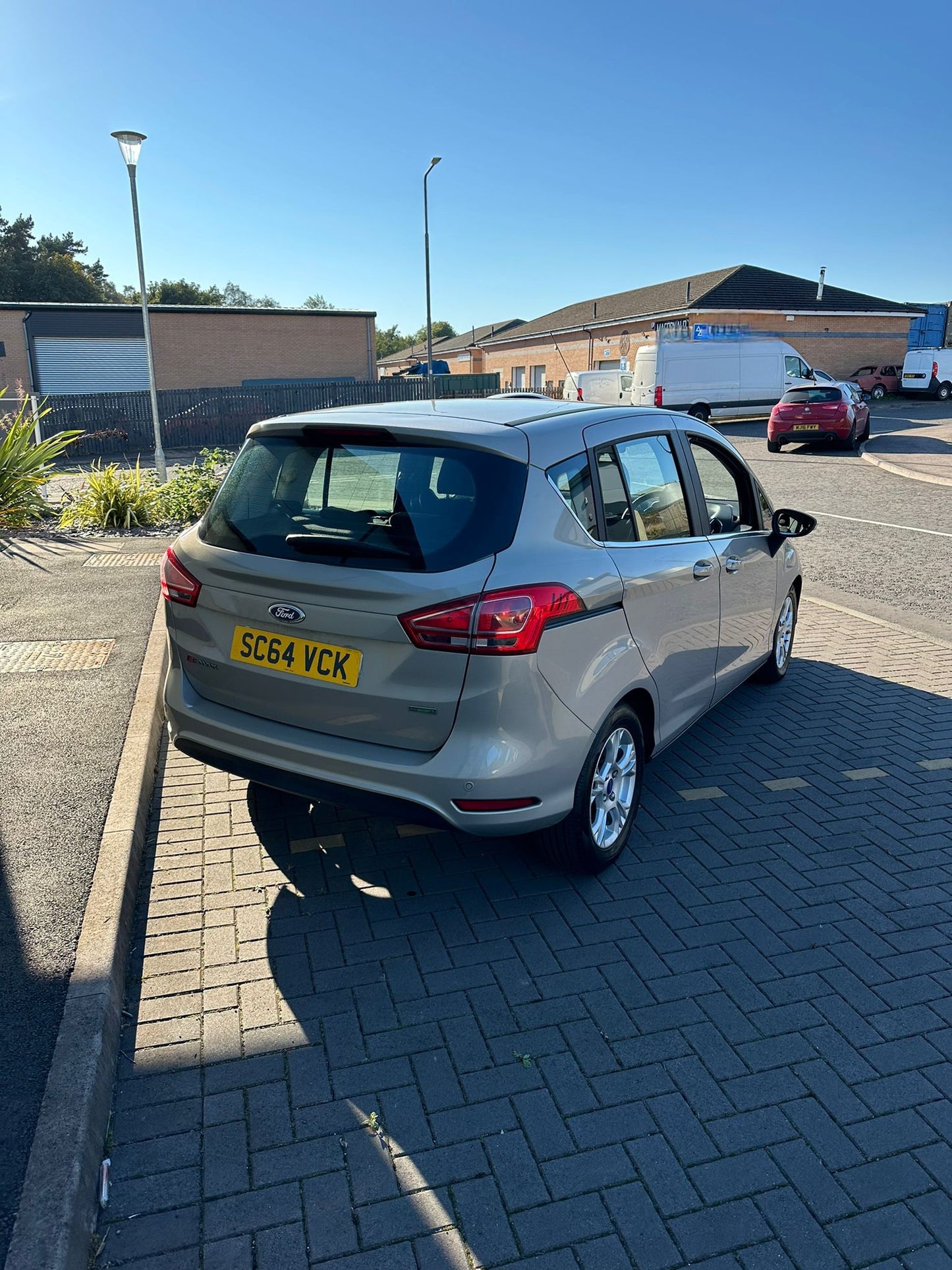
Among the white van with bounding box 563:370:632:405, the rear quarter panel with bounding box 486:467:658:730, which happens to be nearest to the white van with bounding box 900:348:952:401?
the white van with bounding box 563:370:632:405

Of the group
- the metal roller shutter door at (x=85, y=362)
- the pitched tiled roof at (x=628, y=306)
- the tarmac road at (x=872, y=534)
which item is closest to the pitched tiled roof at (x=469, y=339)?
the pitched tiled roof at (x=628, y=306)

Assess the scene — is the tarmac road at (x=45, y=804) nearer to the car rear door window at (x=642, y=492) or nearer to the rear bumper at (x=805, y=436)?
the car rear door window at (x=642, y=492)

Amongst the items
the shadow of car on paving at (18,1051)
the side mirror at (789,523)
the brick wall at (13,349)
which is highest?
the brick wall at (13,349)

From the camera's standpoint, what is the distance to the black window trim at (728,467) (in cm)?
453

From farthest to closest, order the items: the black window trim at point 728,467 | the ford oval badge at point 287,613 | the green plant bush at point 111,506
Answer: the green plant bush at point 111,506, the black window trim at point 728,467, the ford oval badge at point 287,613

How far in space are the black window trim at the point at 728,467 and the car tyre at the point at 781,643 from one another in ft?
2.27

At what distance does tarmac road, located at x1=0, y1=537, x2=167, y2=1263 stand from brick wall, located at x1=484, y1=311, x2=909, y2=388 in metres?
36.1

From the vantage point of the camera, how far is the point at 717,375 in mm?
28094

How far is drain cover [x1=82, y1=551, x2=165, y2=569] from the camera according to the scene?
889 centimetres

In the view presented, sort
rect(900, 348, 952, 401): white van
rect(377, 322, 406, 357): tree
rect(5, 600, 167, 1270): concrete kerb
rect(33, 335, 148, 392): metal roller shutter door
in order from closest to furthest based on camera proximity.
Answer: rect(5, 600, 167, 1270): concrete kerb < rect(33, 335, 148, 392): metal roller shutter door < rect(900, 348, 952, 401): white van < rect(377, 322, 406, 357): tree

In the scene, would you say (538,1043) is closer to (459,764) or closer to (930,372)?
(459,764)

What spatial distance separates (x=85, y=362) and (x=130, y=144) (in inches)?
1061

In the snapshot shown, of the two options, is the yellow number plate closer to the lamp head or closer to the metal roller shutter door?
the lamp head

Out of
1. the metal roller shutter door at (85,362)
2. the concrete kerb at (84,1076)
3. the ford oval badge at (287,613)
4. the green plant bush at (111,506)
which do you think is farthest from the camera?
the metal roller shutter door at (85,362)
